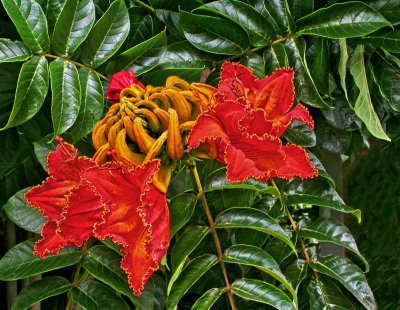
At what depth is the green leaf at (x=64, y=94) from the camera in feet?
2.26

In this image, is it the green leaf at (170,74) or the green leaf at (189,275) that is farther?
the green leaf at (170,74)

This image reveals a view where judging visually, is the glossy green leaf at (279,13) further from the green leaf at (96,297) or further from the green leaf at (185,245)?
the green leaf at (96,297)

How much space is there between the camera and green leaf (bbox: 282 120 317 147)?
2.77 feet

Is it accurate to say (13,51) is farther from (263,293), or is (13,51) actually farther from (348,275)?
(348,275)

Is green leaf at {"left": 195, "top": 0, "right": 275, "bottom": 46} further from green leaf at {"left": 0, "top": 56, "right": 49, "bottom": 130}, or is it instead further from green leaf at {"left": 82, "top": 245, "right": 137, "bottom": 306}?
green leaf at {"left": 82, "top": 245, "right": 137, "bottom": 306}

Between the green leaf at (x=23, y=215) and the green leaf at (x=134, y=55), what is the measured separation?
23cm

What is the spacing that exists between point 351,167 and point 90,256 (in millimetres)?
1051

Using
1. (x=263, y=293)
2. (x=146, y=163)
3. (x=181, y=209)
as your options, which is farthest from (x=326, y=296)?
(x=146, y=163)

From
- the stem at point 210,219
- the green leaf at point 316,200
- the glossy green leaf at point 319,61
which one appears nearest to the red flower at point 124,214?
the stem at point 210,219

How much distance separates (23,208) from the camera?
765 millimetres

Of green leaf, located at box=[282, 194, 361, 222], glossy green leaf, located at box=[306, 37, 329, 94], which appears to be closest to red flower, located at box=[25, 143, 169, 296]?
green leaf, located at box=[282, 194, 361, 222]

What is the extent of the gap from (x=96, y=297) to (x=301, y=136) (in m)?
0.41

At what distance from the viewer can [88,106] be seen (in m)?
0.73

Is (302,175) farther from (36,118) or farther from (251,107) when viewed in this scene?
(36,118)
